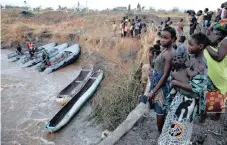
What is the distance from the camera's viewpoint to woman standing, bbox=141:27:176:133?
303 cm

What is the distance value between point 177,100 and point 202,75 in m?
0.42

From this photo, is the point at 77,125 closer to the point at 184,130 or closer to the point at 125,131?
the point at 125,131

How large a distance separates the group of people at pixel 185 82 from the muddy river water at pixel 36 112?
467cm

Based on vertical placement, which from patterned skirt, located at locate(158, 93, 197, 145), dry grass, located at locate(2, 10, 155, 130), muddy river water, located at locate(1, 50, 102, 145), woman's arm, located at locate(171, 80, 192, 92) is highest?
Answer: woman's arm, located at locate(171, 80, 192, 92)

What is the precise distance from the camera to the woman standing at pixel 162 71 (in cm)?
303

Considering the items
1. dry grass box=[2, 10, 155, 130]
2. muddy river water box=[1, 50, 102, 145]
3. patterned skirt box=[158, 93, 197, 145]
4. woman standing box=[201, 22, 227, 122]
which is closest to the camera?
patterned skirt box=[158, 93, 197, 145]

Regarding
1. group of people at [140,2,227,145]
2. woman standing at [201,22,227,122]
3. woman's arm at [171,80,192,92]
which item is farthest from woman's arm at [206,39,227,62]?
woman's arm at [171,80,192,92]

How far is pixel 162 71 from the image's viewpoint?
10.3ft

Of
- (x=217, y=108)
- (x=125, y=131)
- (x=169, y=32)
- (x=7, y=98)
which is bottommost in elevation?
(x=7, y=98)

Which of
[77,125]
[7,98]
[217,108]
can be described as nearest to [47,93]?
[7,98]

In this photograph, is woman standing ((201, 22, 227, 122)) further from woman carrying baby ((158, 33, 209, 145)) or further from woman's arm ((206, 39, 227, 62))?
woman carrying baby ((158, 33, 209, 145))

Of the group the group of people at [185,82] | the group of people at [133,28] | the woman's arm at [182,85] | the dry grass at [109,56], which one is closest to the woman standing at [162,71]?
the group of people at [185,82]

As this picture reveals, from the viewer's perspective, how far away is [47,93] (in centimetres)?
1153

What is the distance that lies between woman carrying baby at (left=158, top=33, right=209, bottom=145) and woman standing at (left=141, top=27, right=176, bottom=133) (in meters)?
0.27
